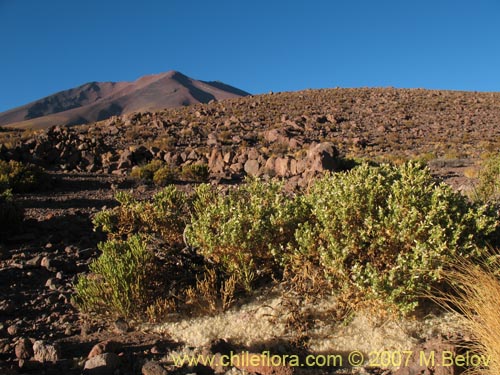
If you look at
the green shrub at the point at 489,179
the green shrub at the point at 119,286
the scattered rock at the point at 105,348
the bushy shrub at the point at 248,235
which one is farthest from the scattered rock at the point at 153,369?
the green shrub at the point at 489,179

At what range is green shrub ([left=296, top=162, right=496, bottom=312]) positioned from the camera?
3475 mm

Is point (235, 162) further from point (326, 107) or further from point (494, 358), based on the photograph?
point (326, 107)

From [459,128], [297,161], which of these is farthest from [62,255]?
[459,128]

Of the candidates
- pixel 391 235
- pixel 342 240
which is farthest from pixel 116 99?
pixel 391 235

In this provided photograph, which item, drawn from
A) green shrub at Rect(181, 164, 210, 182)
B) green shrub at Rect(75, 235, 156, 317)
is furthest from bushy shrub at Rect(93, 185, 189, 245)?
green shrub at Rect(181, 164, 210, 182)

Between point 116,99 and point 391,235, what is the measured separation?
491ft

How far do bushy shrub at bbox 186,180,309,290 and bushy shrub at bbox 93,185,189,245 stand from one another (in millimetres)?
1048

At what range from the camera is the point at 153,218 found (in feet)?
19.1

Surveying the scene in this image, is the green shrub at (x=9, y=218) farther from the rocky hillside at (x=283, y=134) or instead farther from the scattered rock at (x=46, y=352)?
the rocky hillside at (x=283, y=134)

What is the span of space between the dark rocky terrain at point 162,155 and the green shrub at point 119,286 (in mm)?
166

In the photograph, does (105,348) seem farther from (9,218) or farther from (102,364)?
(9,218)

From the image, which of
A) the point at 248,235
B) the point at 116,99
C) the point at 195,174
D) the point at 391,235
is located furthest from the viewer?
the point at 116,99

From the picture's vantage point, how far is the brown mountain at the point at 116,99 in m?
121

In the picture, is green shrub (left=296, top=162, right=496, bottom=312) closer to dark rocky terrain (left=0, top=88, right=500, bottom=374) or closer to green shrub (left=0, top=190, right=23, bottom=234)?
dark rocky terrain (left=0, top=88, right=500, bottom=374)
